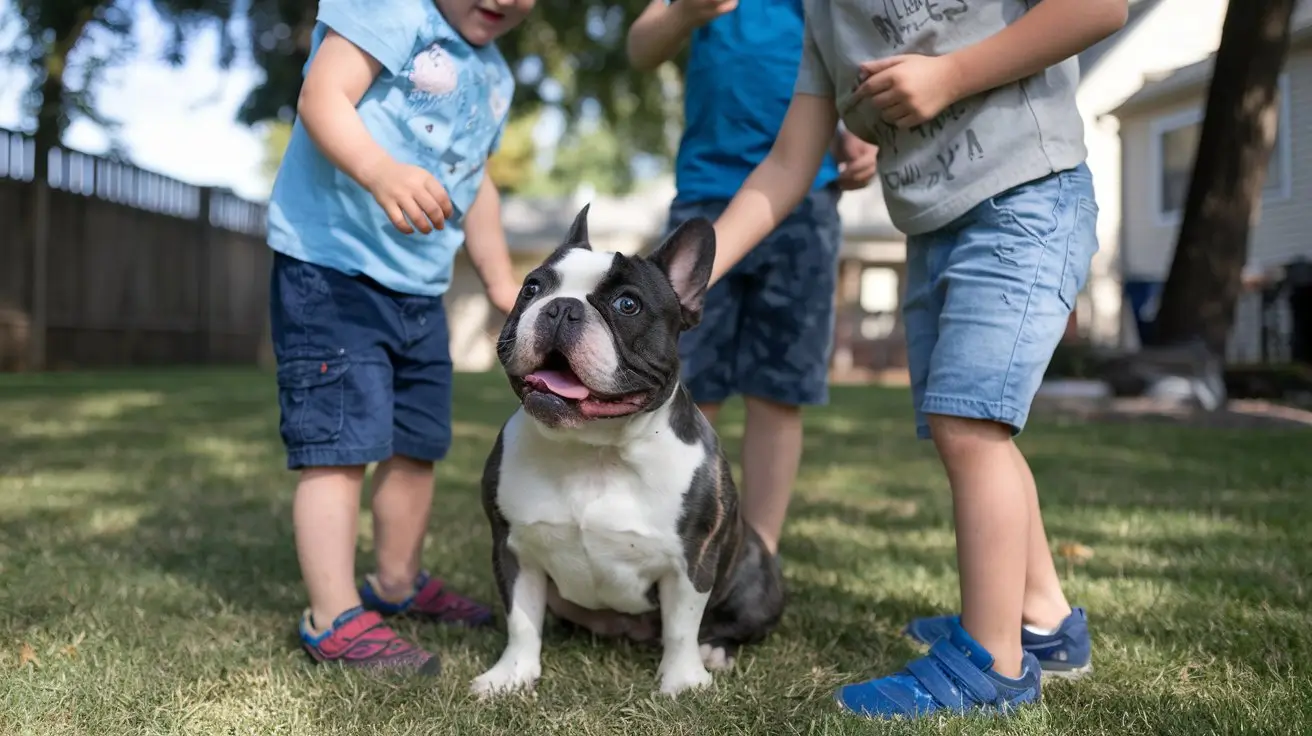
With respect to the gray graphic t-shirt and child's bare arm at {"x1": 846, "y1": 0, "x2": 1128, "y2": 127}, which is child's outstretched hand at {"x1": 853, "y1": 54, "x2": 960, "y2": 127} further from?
the gray graphic t-shirt

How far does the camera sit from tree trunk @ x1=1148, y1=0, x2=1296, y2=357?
933 centimetres

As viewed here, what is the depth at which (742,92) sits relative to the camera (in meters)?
3.49

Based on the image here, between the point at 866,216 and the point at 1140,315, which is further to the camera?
the point at 866,216

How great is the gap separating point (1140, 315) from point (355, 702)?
50.6ft

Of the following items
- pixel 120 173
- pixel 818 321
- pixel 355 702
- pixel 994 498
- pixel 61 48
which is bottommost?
pixel 355 702

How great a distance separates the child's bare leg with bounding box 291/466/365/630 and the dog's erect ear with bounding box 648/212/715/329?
1046 mm

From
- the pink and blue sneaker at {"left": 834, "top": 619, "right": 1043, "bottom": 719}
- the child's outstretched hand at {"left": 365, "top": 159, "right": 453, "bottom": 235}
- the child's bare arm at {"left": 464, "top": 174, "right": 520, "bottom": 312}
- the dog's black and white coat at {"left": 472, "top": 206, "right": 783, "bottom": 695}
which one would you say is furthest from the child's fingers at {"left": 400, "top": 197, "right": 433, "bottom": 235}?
the pink and blue sneaker at {"left": 834, "top": 619, "right": 1043, "bottom": 719}

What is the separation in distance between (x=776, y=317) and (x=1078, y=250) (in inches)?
50.8

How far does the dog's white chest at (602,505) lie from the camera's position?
248cm

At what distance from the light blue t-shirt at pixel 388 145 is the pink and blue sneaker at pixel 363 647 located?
2.84 feet

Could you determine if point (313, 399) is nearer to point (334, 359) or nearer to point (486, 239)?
point (334, 359)

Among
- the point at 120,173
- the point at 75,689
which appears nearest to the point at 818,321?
the point at 75,689

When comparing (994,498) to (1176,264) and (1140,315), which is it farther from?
(1140,315)

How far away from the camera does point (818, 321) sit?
3.58 m
